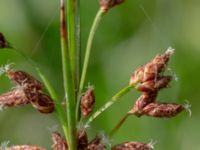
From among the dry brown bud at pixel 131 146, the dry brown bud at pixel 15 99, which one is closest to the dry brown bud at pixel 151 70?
the dry brown bud at pixel 131 146

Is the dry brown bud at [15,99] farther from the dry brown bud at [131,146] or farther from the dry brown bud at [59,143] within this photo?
the dry brown bud at [131,146]

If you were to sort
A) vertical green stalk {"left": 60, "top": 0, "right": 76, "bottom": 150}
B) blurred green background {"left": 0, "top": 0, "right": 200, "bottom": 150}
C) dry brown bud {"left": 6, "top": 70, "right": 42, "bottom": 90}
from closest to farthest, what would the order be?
vertical green stalk {"left": 60, "top": 0, "right": 76, "bottom": 150}, dry brown bud {"left": 6, "top": 70, "right": 42, "bottom": 90}, blurred green background {"left": 0, "top": 0, "right": 200, "bottom": 150}

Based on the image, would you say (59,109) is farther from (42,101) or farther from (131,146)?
(131,146)

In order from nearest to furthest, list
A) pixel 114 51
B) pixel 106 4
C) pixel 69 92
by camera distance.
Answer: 1. pixel 69 92
2. pixel 106 4
3. pixel 114 51

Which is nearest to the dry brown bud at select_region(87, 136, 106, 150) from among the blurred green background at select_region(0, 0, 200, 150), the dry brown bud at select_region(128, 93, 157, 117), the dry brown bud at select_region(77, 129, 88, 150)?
the dry brown bud at select_region(77, 129, 88, 150)

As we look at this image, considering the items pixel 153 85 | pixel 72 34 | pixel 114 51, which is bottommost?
pixel 114 51

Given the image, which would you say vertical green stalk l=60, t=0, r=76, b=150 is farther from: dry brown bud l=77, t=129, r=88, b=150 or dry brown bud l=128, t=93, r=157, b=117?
dry brown bud l=128, t=93, r=157, b=117

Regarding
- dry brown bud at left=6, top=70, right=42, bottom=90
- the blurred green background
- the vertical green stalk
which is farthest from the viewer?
the blurred green background

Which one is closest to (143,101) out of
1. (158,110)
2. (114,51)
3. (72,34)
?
(158,110)
